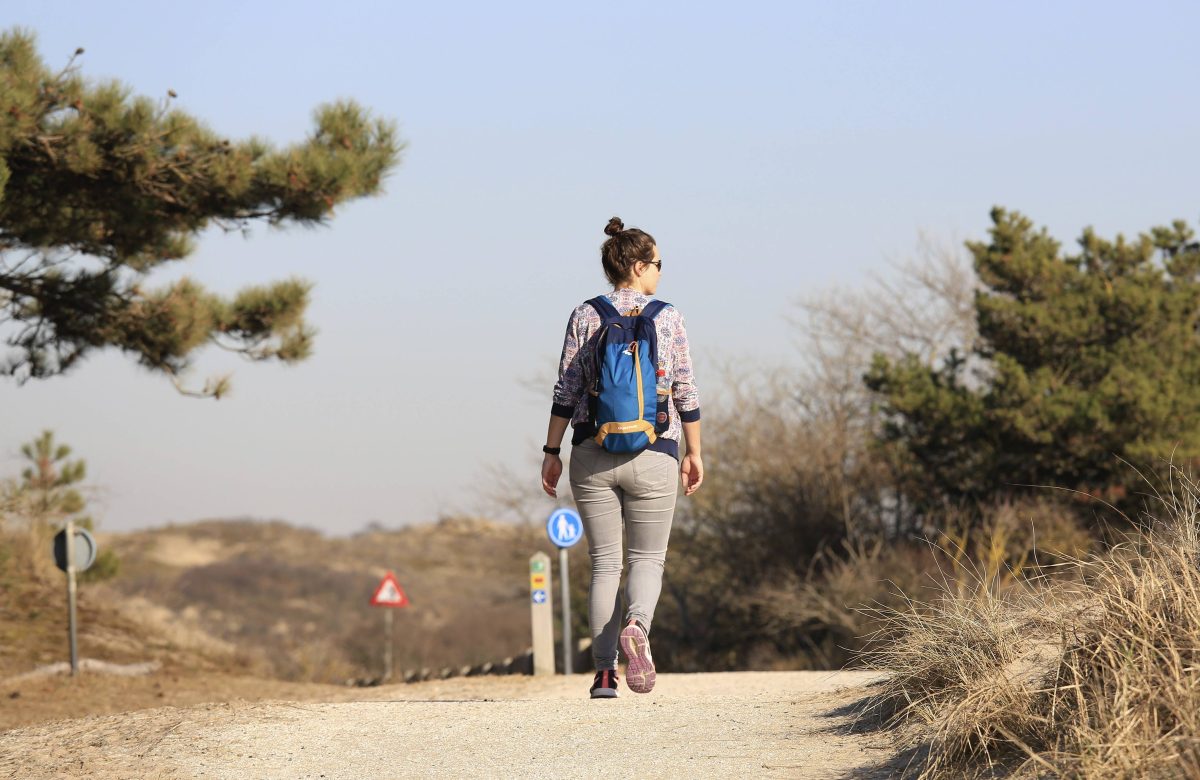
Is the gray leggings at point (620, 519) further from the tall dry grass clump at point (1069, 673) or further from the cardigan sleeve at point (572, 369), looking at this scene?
the tall dry grass clump at point (1069, 673)

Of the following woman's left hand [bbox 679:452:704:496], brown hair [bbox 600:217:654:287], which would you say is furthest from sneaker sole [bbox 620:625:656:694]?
brown hair [bbox 600:217:654:287]

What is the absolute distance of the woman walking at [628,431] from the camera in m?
5.98

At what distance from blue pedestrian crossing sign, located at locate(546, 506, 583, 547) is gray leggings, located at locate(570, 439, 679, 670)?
8.46 metres

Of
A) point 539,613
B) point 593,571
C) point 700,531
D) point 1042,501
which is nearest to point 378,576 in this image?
point 700,531

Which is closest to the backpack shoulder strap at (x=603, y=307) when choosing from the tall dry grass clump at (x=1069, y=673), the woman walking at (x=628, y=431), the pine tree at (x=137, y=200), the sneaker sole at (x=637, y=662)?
the woman walking at (x=628, y=431)

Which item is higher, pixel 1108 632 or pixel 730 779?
pixel 1108 632

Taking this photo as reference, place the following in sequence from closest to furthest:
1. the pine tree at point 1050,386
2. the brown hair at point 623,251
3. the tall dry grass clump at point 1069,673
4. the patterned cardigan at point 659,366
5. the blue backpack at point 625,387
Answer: the tall dry grass clump at point 1069,673
the blue backpack at point 625,387
the patterned cardigan at point 659,366
the brown hair at point 623,251
the pine tree at point 1050,386

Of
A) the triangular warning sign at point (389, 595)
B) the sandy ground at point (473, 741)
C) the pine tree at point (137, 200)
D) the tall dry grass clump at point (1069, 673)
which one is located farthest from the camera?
the triangular warning sign at point (389, 595)

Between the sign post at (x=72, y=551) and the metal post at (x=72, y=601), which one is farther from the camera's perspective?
the sign post at (x=72, y=551)

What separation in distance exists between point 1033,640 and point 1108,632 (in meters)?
0.80

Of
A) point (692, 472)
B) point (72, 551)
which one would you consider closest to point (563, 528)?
point (72, 551)

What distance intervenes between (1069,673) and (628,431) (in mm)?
2107

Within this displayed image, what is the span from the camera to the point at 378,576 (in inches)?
2579

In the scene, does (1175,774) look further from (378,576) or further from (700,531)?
(378,576)
